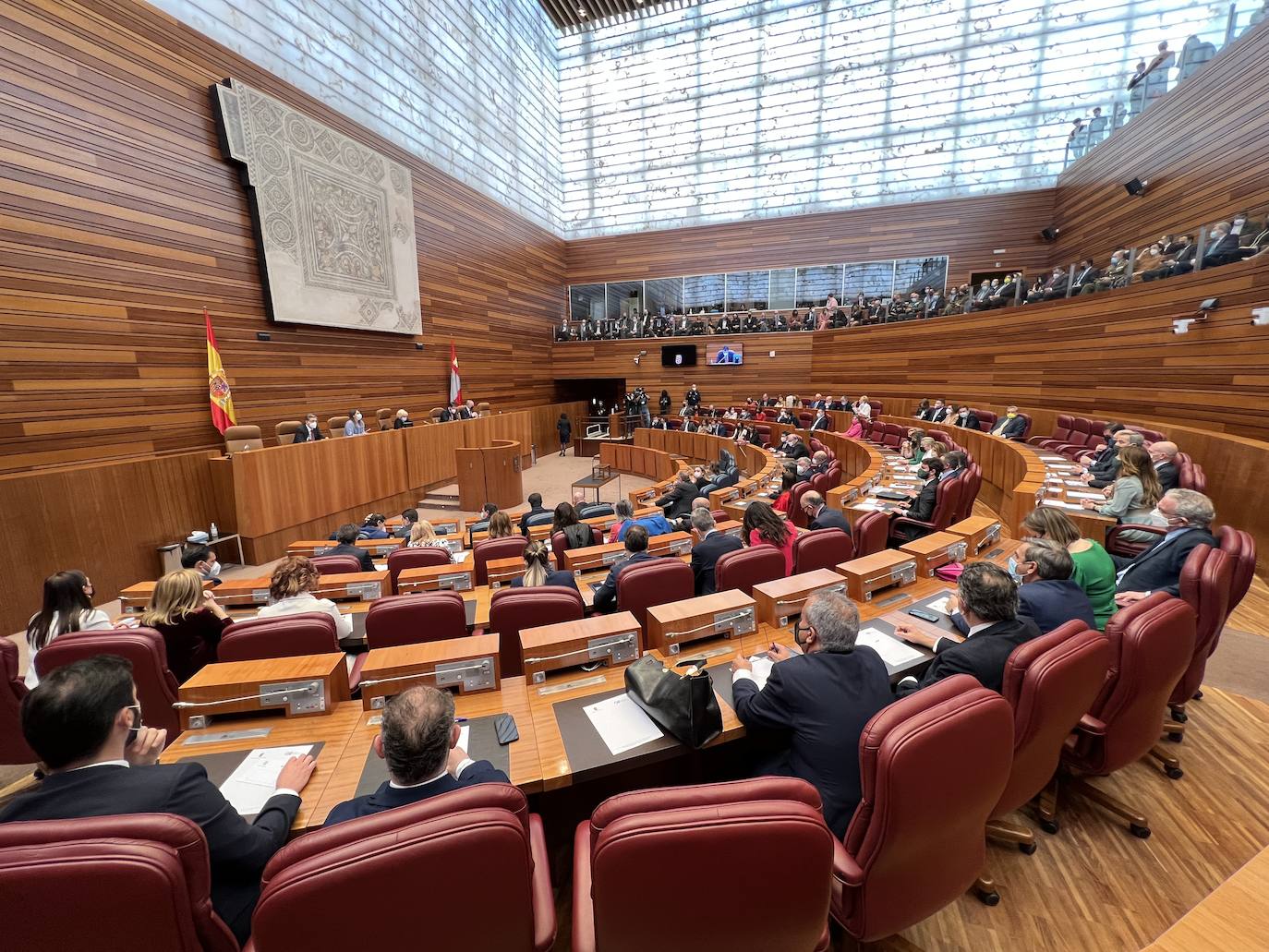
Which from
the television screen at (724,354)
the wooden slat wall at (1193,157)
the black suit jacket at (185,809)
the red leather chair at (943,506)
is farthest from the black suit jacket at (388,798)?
the television screen at (724,354)

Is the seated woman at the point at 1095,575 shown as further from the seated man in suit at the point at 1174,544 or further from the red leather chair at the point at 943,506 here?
the red leather chair at the point at 943,506

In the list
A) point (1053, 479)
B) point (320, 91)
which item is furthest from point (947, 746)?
point (320, 91)

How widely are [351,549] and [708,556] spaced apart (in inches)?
121

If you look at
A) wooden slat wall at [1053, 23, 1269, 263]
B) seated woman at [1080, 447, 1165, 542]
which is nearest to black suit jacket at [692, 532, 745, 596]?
seated woman at [1080, 447, 1165, 542]

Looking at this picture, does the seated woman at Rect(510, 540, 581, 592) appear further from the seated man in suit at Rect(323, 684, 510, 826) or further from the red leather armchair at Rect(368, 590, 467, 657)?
the seated man in suit at Rect(323, 684, 510, 826)

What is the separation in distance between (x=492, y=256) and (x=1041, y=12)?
15.0m

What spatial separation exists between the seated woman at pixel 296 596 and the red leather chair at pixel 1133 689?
10.6 ft

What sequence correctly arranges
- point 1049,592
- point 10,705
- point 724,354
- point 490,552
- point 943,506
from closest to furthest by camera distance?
point 1049,592, point 10,705, point 490,552, point 943,506, point 724,354

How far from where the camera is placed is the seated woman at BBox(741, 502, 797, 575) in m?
3.43

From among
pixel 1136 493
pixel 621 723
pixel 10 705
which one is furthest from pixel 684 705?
pixel 1136 493

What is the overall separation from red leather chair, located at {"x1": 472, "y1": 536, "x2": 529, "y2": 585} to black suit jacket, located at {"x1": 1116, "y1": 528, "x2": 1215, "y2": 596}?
374 centimetres

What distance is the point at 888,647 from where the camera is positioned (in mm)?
2193

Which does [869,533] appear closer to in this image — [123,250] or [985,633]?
[985,633]

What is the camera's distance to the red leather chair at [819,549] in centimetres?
338
